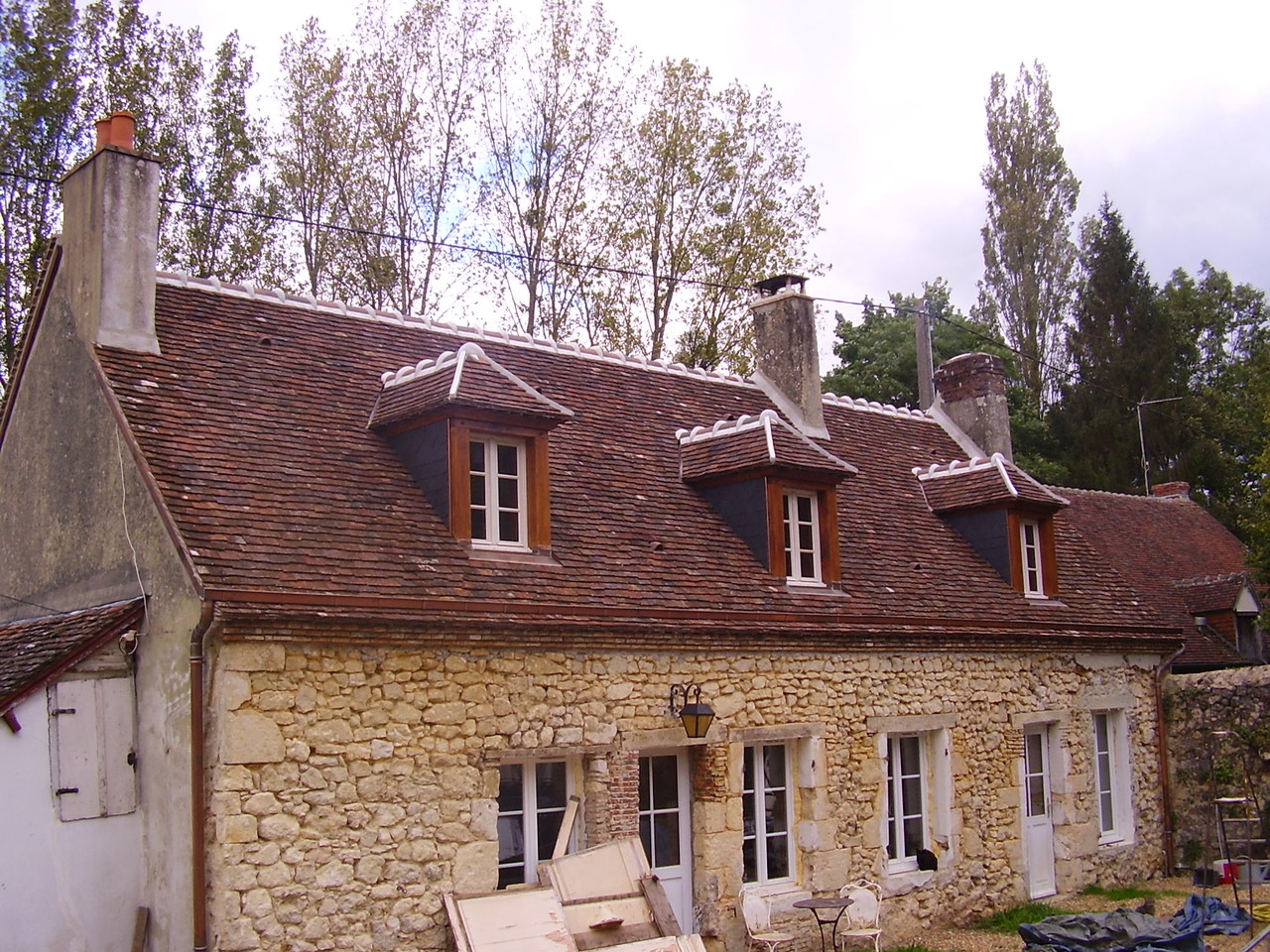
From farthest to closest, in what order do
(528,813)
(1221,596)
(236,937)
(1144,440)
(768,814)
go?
(1144,440) → (1221,596) → (768,814) → (528,813) → (236,937)

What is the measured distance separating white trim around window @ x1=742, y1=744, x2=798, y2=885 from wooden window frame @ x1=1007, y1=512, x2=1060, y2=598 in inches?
183

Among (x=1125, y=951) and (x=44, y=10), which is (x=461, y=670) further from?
(x=44, y=10)

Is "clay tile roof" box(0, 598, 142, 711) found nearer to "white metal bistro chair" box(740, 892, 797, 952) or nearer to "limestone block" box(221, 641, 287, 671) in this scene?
"limestone block" box(221, 641, 287, 671)

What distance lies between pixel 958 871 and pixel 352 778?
295 inches

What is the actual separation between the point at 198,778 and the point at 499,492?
367cm

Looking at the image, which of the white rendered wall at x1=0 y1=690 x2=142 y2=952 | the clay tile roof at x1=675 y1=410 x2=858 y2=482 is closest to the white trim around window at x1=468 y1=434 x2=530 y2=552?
the clay tile roof at x1=675 y1=410 x2=858 y2=482

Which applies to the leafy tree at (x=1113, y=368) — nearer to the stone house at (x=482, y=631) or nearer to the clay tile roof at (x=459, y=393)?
the stone house at (x=482, y=631)

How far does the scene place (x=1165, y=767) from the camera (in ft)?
56.5

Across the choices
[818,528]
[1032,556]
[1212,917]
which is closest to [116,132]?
[818,528]

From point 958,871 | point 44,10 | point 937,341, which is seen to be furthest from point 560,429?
point 937,341

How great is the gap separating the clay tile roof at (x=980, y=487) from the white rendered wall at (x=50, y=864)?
10.5 meters

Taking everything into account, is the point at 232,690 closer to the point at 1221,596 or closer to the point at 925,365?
the point at 925,365

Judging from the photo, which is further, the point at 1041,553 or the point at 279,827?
the point at 1041,553

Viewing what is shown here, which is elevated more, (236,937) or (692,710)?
(692,710)
